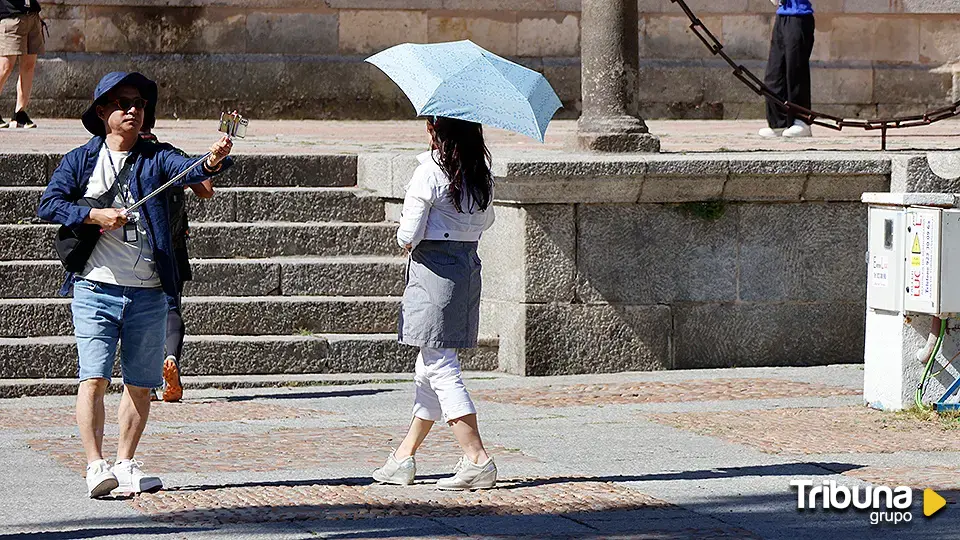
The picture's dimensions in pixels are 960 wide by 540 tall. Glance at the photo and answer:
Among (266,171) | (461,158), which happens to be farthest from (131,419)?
(266,171)

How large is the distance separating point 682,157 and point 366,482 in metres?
4.10

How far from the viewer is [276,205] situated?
10820 mm

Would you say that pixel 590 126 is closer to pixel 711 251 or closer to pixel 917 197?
pixel 711 251

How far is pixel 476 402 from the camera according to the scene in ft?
28.7

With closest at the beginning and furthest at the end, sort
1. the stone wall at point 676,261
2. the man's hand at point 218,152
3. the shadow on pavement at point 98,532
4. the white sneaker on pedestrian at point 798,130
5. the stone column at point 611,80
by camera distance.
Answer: the shadow on pavement at point 98,532
the man's hand at point 218,152
the stone wall at point 676,261
the stone column at point 611,80
the white sneaker on pedestrian at point 798,130

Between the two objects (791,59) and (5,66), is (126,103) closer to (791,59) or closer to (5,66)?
(5,66)

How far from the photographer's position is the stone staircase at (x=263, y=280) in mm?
9602

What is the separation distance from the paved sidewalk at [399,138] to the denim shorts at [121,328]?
468 centimetres

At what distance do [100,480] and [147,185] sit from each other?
1.08m

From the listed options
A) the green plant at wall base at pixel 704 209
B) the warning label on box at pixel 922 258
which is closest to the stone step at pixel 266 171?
the green plant at wall base at pixel 704 209

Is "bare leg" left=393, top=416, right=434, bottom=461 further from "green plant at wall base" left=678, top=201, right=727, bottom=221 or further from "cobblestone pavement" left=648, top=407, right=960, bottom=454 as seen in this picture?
"green plant at wall base" left=678, top=201, right=727, bottom=221

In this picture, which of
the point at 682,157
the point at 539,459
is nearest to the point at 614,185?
the point at 682,157

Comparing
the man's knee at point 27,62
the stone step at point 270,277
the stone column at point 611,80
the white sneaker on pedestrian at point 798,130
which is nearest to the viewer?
the stone step at point 270,277

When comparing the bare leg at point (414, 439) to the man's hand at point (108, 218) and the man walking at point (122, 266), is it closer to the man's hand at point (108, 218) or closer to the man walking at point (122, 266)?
the man walking at point (122, 266)
